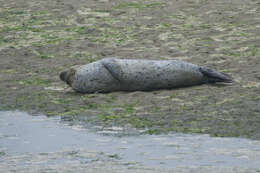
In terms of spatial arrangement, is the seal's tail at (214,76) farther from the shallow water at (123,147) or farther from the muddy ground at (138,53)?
the shallow water at (123,147)

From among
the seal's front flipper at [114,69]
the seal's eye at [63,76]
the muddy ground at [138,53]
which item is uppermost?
the seal's front flipper at [114,69]

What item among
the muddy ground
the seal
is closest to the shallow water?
the muddy ground

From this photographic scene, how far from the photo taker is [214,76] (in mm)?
8461

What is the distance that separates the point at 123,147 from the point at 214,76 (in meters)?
2.47

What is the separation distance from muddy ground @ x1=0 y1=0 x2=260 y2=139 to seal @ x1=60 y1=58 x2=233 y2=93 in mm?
132

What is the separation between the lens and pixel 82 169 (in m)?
5.66

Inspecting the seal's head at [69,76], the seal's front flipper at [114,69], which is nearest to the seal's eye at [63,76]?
the seal's head at [69,76]

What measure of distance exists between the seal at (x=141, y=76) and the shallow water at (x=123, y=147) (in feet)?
4.66

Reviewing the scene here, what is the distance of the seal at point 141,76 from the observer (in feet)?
27.8

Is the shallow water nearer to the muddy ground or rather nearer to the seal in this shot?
the muddy ground

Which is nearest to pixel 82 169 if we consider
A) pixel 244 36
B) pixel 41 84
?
pixel 41 84

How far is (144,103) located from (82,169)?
2.39 m

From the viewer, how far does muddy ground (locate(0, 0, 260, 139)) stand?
24.2 feet

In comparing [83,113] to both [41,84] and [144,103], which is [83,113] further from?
[41,84]
